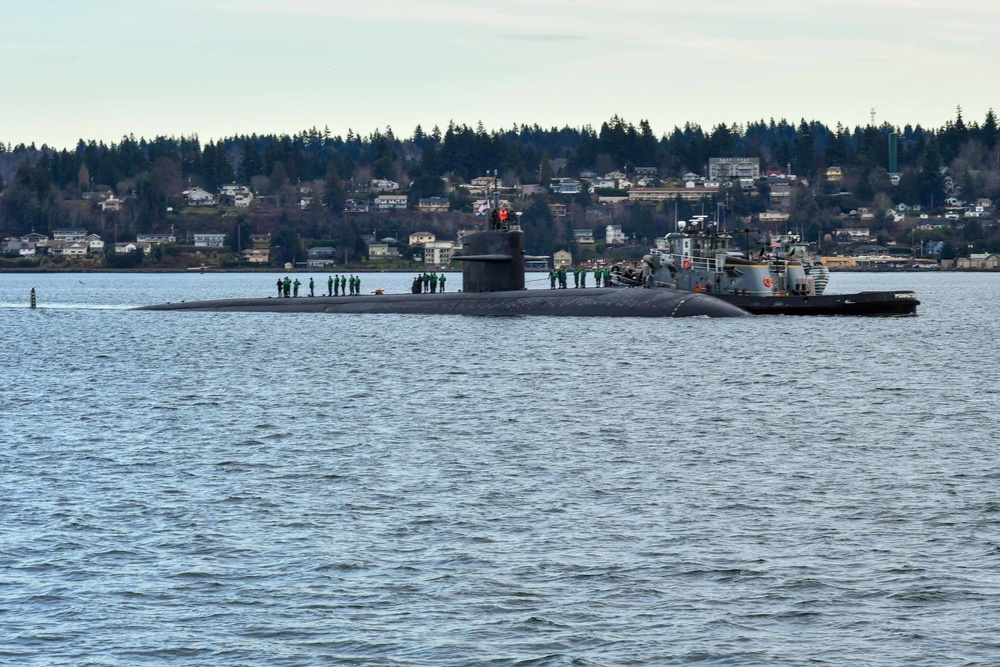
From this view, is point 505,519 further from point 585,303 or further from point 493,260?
point 585,303

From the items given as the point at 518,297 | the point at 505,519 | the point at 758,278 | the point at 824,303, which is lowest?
the point at 505,519

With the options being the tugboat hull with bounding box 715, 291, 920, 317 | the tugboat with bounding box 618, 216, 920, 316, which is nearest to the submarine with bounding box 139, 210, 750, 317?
the tugboat hull with bounding box 715, 291, 920, 317

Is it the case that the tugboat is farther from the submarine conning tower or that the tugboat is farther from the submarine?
the submarine conning tower

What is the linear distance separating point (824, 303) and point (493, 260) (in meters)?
16.5

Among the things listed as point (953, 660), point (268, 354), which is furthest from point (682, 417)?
point (268, 354)

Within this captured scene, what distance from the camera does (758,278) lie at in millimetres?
67688

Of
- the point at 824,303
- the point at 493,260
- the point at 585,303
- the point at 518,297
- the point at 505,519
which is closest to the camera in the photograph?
the point at 505,519

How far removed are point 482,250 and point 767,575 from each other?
44650 mm

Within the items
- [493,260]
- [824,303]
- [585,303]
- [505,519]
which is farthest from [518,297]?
Result: [505,519]

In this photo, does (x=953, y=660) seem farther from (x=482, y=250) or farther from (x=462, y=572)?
(x=482, y=250)

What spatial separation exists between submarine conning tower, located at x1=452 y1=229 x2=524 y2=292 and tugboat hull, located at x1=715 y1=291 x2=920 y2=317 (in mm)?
11177

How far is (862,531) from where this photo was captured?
20188mm

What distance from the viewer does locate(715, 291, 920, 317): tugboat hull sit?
219 feet

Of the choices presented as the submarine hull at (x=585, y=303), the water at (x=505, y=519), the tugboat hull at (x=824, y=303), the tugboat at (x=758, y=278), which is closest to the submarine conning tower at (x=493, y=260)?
the submarine hull at (x=585, y=303)
